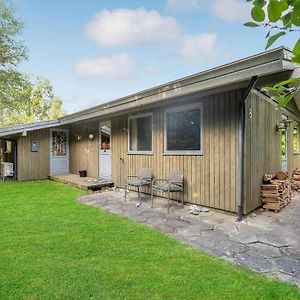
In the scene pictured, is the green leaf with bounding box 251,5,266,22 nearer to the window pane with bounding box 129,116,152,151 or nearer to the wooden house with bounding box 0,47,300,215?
the wooden house with bounding box 0,47,300,215

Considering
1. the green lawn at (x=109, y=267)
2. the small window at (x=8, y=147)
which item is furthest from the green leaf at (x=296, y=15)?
the small window at (x=8, y=147)

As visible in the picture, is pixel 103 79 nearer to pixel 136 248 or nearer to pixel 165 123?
pixel 165 123

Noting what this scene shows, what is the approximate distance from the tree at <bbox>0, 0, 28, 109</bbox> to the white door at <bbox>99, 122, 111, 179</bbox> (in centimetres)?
1123

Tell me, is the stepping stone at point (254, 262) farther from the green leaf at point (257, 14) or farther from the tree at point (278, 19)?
the green leaf at point (257, 14)

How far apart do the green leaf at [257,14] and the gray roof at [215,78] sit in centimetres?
141

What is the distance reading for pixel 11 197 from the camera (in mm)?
6492

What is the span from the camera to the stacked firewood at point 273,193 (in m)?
5.28

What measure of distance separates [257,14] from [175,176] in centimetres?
531

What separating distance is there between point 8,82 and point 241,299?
18513 mm

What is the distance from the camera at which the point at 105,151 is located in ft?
29.0

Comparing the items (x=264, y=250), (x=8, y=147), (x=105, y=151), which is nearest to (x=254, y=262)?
(x=264, y=250)

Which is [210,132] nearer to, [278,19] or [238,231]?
[238,231]

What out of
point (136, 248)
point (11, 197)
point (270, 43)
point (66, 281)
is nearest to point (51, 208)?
point (11, 197)

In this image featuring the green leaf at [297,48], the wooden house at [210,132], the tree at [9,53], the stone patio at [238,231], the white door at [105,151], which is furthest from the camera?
the tree at [9,53]
